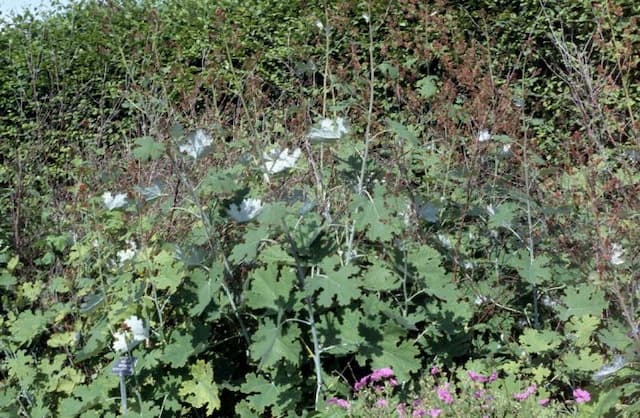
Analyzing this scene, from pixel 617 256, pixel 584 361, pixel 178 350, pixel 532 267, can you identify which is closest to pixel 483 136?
pixel 532 267

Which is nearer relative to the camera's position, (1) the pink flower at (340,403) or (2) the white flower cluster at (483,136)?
(1) the pink flower at (340,403)

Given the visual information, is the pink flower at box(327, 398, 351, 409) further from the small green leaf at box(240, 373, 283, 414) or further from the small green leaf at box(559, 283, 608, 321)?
the small green leaf at box(559, 283, 608, 321)

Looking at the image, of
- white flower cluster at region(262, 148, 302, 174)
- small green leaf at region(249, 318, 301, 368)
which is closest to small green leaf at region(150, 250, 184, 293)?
small green leaf at region(249, 318, 301, 368)

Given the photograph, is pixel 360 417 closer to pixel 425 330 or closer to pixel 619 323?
pixel 425 330

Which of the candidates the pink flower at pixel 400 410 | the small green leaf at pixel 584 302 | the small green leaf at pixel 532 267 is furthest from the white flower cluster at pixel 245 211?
the small green leaf at pixel 584 302

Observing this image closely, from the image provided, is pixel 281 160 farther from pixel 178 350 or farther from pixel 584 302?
pixel 584 302

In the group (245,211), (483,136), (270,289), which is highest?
(245,211)

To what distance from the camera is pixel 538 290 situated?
3.56m

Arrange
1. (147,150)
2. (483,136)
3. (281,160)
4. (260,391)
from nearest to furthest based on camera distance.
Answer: (147,150) < (260,391) < (281,160) < (483,136)

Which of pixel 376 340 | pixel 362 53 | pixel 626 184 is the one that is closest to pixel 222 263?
pixel 376 340

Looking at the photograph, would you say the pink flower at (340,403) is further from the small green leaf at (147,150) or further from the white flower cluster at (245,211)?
the small green leaf at (147,150)

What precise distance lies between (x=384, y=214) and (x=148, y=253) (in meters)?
1.09

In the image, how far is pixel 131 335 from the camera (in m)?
3.08

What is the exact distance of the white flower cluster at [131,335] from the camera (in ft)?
10.1
